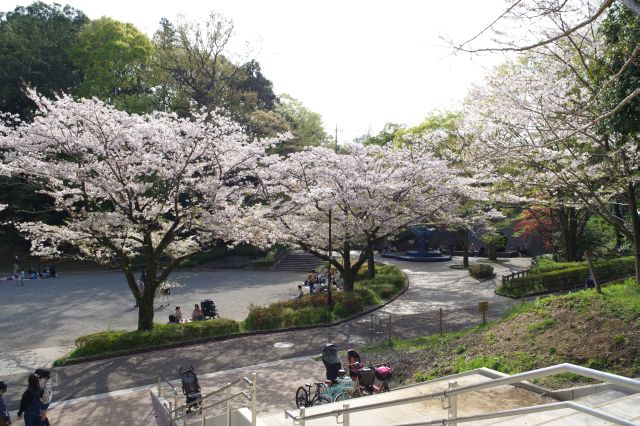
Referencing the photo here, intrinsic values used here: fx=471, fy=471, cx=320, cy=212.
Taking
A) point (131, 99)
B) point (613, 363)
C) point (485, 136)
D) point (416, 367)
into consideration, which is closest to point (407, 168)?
point (485, 136)

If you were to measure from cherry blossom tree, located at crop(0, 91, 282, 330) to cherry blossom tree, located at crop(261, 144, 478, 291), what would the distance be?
129 inches

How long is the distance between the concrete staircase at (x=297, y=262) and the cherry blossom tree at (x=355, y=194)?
1529 centimetres

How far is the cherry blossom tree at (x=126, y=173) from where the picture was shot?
49.4 feet

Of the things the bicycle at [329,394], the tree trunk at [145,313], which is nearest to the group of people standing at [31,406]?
the bicycle at [329,394]

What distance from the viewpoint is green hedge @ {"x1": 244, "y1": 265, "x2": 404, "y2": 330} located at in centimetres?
1806

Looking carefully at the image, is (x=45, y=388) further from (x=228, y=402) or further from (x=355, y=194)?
(x=355, y=194)

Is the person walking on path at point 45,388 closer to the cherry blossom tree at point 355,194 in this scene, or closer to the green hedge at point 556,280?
the cherry blossom tree at point 355,194

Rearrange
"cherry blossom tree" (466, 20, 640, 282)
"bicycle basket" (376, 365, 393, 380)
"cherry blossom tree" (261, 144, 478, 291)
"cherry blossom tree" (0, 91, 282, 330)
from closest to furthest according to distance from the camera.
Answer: "bicycle basket" (376, 365, 393, 380)
"cherry blossom tree" (466, 20, 640, 282)
"cherry blossom tree" (0, 91, 282, 330)
"cherry blossom tree" (261, 144, 478, 291)

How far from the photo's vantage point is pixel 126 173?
15.8 metres

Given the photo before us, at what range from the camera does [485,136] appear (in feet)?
51.7

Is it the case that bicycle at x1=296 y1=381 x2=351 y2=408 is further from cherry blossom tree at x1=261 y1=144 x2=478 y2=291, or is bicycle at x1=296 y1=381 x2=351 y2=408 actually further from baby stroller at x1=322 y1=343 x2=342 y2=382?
cherry blossom tree at x1=261 y1=144 x2=478 y2=291

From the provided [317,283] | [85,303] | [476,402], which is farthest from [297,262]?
[476,402]

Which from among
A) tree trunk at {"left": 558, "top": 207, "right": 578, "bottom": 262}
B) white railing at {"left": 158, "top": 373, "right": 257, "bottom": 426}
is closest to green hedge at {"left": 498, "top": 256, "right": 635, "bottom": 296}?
tree trunk at {"left": 558, "top": 207, "right": 578, "bottom": 262}

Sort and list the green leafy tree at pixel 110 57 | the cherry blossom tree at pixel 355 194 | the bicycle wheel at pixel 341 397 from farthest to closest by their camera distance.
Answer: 1. the green leafy tree at pixel 110 57
2. the cherry blossom tree at pixel 355 194
3. the bicycle wheel at pixel 341 397
